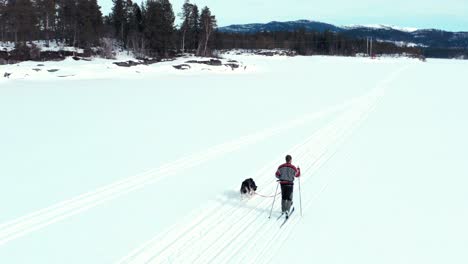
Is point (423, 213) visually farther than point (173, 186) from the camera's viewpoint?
No

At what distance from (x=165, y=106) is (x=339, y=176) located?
477 inches

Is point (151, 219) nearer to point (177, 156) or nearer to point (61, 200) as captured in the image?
point (61, 200)

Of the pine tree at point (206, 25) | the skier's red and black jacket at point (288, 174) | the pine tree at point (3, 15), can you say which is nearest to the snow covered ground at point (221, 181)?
the skier's red and black jacket at point (288, 174)

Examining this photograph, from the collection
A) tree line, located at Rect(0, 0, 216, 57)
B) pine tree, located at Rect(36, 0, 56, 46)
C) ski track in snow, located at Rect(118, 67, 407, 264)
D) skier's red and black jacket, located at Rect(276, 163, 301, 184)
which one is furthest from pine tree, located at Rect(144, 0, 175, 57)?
skier's red and black jacket, located at Rect(276, 163, 301, 184)

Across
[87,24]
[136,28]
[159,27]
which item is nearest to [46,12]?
[87,24]

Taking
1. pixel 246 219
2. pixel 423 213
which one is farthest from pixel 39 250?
pixel 423 213

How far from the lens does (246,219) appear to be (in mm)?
7879

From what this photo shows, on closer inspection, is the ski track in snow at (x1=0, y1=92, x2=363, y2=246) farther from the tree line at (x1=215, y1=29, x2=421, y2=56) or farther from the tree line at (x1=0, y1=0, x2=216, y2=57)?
the tree line at (x1=215, y1=29, x2=421, y2=56)

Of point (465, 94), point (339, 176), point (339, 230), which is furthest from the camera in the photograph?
point (465, 94)

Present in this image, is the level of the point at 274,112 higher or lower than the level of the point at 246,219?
higher

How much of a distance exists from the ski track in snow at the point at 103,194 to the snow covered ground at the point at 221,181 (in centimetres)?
3

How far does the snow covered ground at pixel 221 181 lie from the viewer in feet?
22.0

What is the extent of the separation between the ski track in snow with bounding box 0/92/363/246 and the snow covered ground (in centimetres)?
3

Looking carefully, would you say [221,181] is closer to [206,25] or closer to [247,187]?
[247,187]
